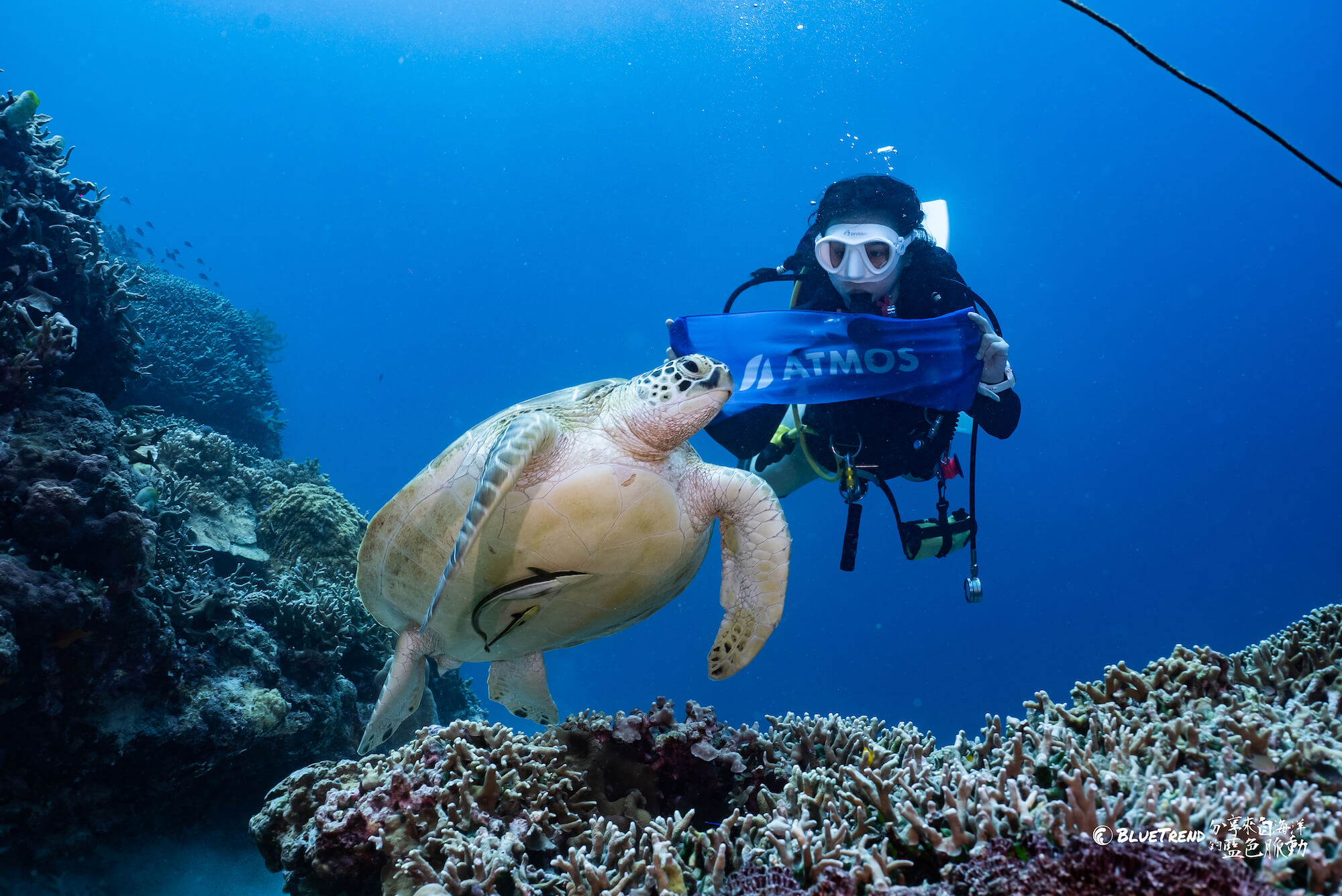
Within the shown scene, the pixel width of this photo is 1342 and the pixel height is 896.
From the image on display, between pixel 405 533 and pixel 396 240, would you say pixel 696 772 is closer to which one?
pixel 405 533

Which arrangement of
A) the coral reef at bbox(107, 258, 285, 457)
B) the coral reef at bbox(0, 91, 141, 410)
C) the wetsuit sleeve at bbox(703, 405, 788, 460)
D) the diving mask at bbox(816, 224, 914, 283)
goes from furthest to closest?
1. the coral reef at bbox(107, 258, 285, 457)
2. the wetsuit sleeve at bbox(703, 405, 788, 460)
3. the diving mask at bbox(816, 224, 914, 283)
4. the coral reef at bbox(0, 91, 141, 410)

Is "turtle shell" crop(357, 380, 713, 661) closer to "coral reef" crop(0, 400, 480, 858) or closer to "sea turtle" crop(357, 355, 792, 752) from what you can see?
"sea turtle" crop(357, 355, 792, 752)

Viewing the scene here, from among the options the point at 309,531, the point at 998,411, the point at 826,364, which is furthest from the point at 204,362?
the point at 998,411

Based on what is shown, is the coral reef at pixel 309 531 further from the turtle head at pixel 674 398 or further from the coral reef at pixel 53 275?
the turtle head at pixel 674 398

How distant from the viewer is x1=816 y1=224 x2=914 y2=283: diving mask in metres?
4.19

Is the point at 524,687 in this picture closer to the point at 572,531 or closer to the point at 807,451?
the point at 572,531

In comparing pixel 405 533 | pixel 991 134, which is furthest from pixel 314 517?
pixel 991 134

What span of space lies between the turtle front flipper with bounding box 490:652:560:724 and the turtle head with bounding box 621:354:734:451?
1.90 meters

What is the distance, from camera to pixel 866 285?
14.1 feet

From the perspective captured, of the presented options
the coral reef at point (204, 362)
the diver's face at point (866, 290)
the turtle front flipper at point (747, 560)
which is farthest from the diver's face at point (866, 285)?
the coral reef at point (204, 362)

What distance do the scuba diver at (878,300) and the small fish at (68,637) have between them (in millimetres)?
3588

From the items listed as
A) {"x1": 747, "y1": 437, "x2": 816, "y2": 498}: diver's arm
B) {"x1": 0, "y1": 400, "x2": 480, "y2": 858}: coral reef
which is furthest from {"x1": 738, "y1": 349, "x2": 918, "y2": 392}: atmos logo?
{"x1": 0, "y1": 400, "x2": 480, "y2": 858}: coral reef

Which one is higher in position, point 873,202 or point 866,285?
point 873,202

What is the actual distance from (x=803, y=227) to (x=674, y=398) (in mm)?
63491
